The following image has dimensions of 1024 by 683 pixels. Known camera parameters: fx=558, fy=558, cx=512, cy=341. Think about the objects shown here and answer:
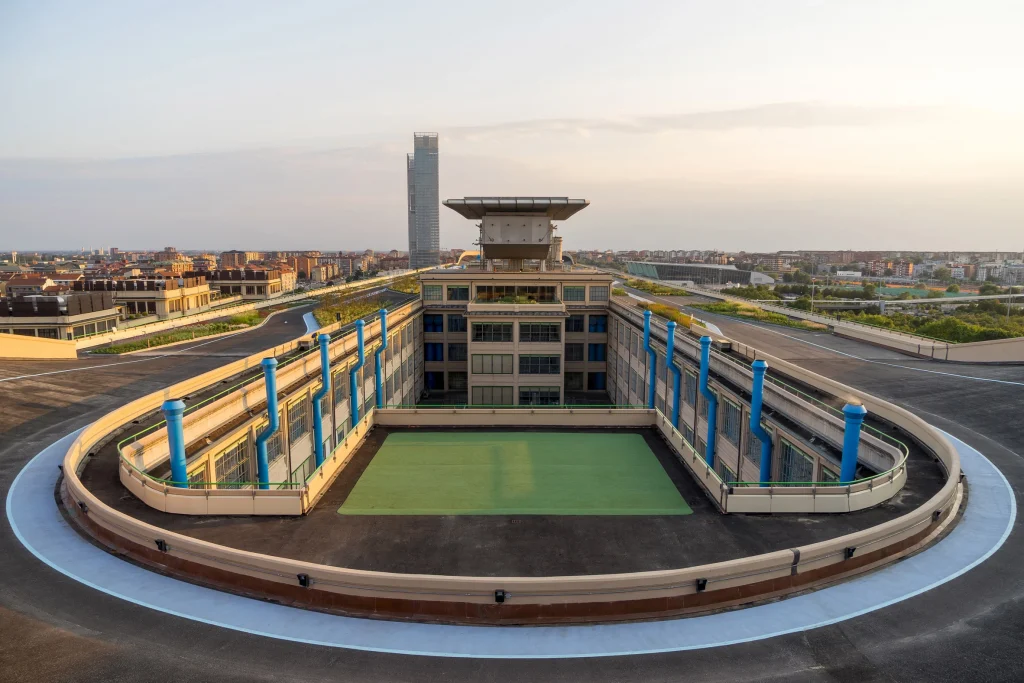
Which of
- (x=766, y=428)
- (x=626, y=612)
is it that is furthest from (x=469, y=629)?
(x=766, y=428)

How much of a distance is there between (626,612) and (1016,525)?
12.5 meters

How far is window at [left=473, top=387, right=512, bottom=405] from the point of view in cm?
4797

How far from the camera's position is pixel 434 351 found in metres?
57.9

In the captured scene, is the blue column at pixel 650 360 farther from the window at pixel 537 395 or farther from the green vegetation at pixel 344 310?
the green vegetation at pixel 344 310

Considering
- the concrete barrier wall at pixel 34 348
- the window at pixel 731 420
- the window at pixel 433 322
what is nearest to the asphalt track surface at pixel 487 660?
the window at pixel 731 420

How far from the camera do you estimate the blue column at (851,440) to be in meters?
16.2

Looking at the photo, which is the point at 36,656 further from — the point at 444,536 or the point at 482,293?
the point at 482,293

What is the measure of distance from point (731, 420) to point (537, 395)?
21.8 metres

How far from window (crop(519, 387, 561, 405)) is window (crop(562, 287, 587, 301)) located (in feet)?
39.8

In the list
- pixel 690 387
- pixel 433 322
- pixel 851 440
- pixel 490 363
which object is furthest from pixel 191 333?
pixel 851 440

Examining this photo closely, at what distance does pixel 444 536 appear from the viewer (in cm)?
1435

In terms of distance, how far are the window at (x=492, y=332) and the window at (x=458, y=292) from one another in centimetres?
989

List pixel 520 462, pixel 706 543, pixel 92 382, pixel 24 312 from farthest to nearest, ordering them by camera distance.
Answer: pixel 24 312 → pixel 92 382 → pixel 520 462 → pixel 706 543

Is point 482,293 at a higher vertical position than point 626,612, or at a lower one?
higher
